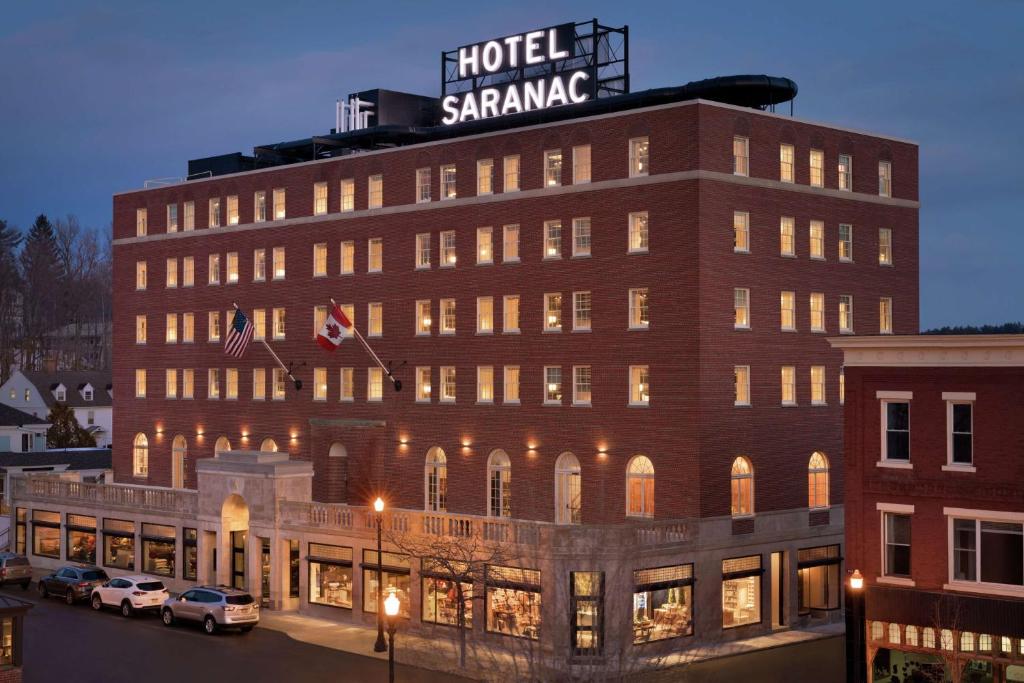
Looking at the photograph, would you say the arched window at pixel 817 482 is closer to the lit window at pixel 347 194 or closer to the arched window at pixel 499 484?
the arched window at pixel 499 484

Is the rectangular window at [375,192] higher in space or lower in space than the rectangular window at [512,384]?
higher

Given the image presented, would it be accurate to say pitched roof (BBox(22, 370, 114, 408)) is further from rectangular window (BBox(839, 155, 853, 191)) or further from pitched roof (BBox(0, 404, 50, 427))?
rectangular window (BBox(839, 155, 853, 191))

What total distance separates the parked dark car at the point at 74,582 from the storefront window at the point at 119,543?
5.90 meters

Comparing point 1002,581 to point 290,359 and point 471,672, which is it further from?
point 290,359

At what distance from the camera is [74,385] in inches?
5453

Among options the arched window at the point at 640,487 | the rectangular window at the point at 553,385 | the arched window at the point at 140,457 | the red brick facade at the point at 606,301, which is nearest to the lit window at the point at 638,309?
the red brick facade at the point at 606,301

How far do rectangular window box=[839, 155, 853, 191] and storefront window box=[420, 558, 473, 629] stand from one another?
26.4m

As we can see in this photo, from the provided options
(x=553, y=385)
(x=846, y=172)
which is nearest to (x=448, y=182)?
(x=553, y=385)

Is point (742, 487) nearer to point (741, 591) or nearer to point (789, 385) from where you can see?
point (741, 591)

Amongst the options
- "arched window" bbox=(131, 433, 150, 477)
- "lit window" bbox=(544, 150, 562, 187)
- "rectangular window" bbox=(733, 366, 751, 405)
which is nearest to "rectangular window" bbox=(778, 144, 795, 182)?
"rectangular window" bbox=(733, 366, 751, 405)

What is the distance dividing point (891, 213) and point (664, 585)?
24.1 m

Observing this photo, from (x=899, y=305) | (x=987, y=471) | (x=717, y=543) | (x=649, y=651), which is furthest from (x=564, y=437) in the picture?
(x=987, y=471)

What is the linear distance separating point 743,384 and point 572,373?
7788 mm

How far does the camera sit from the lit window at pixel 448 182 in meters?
68.8
